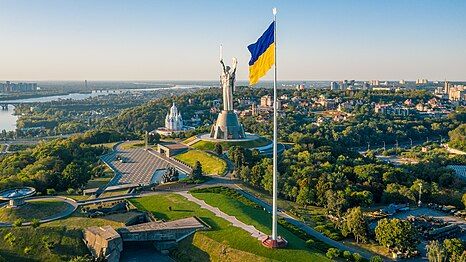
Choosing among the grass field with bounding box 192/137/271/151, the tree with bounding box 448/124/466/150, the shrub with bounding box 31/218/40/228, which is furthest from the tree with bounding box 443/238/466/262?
the tree with bounding box 448/124/466/150

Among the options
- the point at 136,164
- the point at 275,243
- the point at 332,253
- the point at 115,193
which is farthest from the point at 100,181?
the point at 332,253

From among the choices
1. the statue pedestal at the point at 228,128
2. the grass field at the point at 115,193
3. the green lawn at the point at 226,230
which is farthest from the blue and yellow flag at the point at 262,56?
the statue pedestal at the point at 228,128

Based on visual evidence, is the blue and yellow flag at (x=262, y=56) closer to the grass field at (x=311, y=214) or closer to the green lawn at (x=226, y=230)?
the green lawn at (x=226, y=230)

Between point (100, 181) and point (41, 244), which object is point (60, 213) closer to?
point (41, 244)

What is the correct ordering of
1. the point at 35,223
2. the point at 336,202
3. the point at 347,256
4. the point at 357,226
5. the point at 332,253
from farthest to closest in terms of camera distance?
the point at 336,202 → the point at 357,226 → the point at 35,223 → the point at 347,256 → the point at 332,253

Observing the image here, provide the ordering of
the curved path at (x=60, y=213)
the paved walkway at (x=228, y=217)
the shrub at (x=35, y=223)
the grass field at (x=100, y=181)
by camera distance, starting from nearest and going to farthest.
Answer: the paved walkway at (x=228, y=217)
the shrub at (x=35, y=223)
the curved path at (x=60, y=213)
the grass field at (x=100, y=181)

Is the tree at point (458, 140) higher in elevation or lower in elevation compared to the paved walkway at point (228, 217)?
lower

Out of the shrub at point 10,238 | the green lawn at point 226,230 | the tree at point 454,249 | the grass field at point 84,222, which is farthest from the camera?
the grass field at point 84,222
